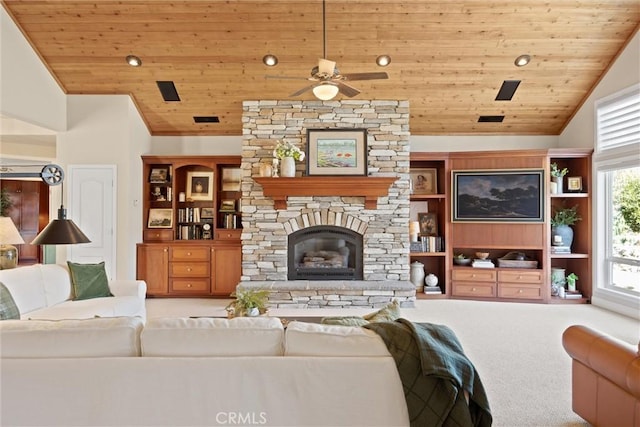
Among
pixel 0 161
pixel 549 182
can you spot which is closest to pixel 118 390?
pixel 549 182

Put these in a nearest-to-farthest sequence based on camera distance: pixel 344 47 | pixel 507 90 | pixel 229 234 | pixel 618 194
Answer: pixel 344 47 → pixel 618 194 → pixel 507 90 → pixel 229 234

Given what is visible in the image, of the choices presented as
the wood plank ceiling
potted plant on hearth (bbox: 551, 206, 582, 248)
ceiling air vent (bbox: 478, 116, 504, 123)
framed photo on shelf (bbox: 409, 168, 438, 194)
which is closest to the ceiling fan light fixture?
the wood plank ceiling

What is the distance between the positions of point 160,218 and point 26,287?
2.80 m

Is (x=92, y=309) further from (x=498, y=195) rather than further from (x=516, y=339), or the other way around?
(x=498, y=195)

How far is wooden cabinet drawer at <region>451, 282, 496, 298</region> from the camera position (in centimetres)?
594

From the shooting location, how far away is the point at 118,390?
5.31 ft

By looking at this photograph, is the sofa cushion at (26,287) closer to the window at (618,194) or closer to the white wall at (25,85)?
the white wall at (25,85)

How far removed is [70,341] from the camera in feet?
5.53

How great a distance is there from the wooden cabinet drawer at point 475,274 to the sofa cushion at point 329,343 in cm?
476

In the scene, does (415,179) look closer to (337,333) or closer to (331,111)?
(331,111)

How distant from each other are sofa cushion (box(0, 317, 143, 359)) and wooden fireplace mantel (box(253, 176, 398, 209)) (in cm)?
400

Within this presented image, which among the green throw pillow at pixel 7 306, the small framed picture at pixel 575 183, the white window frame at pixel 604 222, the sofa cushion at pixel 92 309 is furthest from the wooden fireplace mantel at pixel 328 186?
the green throw pillow at pixel 7 306

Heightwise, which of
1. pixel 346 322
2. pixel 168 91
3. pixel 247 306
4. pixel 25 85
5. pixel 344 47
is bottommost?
pixel 247 306

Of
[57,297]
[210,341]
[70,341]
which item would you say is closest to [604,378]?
[210,341]
